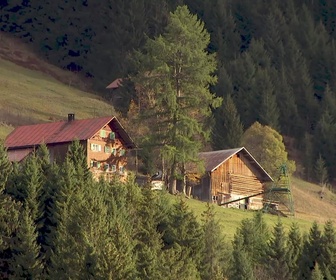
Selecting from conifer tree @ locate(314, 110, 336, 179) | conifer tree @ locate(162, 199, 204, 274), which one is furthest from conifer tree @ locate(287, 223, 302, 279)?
conifer tree @ locate(314, 110, 336, 179)

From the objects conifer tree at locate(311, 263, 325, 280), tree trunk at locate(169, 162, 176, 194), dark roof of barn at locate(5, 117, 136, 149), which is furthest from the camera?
tree trunk at locate(169, 162, 176, 194)

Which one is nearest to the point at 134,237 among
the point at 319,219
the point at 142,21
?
the point at 319,219

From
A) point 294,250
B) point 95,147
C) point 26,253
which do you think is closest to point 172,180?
point 95,147

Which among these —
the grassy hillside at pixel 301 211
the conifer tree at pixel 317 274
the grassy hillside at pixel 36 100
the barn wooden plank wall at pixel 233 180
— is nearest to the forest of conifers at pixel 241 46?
the grassy hillside at pixel 36 100

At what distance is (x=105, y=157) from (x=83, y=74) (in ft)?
216

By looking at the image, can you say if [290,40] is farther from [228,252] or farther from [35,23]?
[228,252]

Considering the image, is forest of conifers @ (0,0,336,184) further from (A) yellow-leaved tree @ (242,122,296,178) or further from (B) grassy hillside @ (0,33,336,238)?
(A) yellow-leaved tree @ (242,122,296,178)

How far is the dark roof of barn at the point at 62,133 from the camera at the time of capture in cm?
9956

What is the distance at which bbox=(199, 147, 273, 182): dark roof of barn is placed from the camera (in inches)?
4281

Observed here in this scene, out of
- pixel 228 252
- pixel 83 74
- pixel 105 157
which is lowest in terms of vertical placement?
pixel 228 252

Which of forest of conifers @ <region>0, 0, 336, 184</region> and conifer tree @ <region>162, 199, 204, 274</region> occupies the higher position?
forest of conifers @ <region>0, 0, 336, 184</region>

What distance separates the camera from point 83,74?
165125mm

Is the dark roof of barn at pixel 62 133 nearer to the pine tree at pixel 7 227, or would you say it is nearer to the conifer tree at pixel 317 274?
the pine tree at pixel 7 227

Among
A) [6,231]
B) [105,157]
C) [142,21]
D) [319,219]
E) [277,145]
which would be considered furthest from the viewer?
[142,21]
